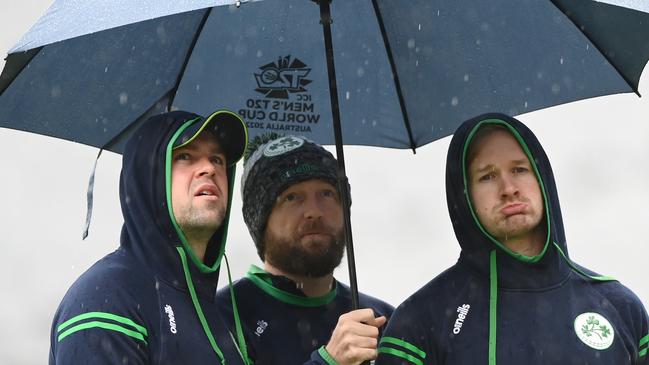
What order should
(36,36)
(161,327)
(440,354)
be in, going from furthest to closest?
(440,354) → (161,327) → (36,36)

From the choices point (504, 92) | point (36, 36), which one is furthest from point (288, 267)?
point (36, 36)

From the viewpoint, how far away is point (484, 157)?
5879 mm

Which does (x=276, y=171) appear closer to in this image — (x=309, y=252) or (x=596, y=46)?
(x=309, y=252)

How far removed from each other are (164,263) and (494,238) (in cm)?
158

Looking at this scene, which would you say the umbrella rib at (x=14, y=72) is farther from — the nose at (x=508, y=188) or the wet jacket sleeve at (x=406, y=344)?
the nose at (x=508, y=188)

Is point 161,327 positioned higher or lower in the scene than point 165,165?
lower

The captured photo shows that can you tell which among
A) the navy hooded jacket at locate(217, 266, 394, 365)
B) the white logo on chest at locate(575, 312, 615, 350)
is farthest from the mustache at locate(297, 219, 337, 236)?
the white logo on chest at locate(575, 312, 615, 350)

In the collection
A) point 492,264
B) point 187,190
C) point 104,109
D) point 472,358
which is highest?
point 104,109

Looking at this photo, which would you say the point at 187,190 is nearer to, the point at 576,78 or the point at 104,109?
the point at 104,109

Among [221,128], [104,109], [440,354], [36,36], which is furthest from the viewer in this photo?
[104,109]

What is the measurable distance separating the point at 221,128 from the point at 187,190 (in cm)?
45

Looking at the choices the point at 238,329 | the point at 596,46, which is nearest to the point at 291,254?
the point at 238,329

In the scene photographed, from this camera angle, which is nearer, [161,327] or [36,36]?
[36,36]

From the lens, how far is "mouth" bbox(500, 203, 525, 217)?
5.70 metres
